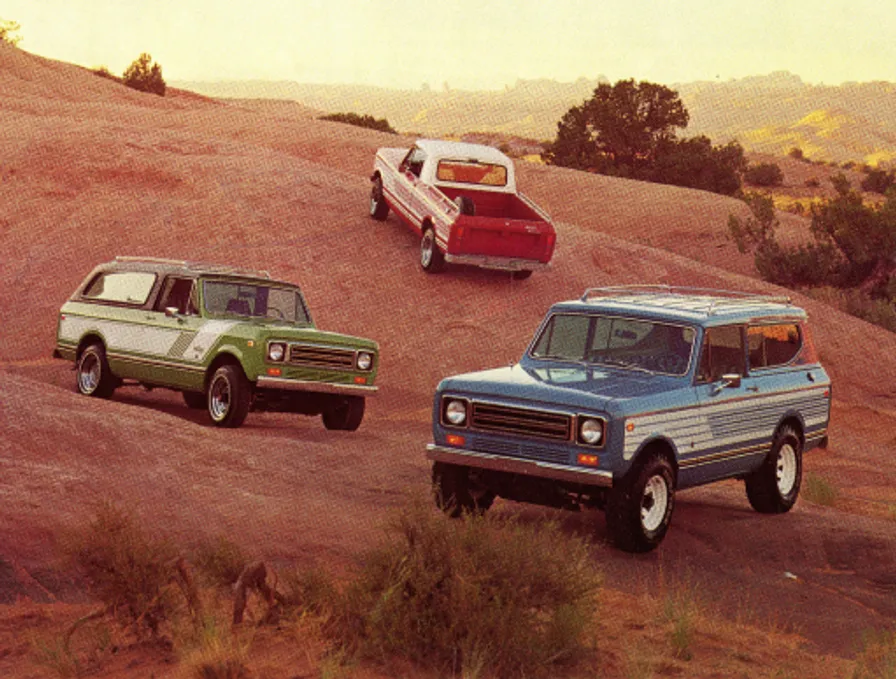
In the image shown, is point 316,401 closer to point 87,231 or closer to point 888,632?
point 888,632

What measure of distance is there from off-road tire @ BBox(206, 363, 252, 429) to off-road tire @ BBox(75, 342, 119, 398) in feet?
7.18

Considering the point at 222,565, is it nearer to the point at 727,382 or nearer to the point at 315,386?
the point at 727,382

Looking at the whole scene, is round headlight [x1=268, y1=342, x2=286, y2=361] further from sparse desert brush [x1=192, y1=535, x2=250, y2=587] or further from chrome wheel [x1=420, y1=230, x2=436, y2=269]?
chrome wheel [x1=420, y1=230, x2=436, y2=269]

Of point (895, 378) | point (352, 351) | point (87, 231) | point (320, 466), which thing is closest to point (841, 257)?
point (895, 378)

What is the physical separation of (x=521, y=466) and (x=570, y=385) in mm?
791

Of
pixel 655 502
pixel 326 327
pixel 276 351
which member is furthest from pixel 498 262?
pixel 655 502

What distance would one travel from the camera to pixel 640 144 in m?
61.8

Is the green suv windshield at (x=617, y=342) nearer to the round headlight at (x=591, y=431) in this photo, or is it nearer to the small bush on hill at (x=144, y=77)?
the round headlight at (x=591, y=431)

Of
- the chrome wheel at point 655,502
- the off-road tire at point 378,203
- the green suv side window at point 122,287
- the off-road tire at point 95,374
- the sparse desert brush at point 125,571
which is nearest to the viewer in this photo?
the sparse desert brush at point 125,571

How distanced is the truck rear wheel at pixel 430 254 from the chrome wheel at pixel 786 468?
41.3ft

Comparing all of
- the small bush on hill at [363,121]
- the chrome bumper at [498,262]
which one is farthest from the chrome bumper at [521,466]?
the small bush on hill at [363,121]

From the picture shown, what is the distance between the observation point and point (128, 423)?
13.9 metres

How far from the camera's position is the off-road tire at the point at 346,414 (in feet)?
58.1

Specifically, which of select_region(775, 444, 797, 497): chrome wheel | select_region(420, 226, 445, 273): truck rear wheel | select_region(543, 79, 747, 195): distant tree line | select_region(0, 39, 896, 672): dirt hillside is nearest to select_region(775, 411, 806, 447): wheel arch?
select_region(775, 444, 797, 497): chrome wheel
